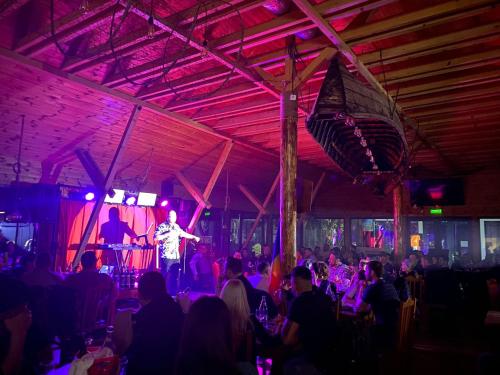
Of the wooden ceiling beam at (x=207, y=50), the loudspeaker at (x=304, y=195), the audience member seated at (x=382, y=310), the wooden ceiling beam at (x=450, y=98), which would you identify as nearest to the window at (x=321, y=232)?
the wooden ceiling beam at (x=450, y=98)

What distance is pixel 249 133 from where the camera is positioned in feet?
34.1

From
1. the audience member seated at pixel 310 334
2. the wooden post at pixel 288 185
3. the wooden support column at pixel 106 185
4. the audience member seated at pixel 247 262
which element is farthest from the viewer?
the audience member seated at pixel 247 262

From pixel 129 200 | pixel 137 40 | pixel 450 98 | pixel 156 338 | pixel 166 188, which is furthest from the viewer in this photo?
pixel 166 188

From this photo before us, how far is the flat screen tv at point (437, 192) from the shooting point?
13992 millimetres

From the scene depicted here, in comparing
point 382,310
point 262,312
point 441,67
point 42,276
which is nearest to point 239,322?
point 262,312

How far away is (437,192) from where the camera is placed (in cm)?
1414

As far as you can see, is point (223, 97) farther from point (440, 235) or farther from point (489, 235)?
point (489, 235)

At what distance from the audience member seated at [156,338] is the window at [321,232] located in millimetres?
14399

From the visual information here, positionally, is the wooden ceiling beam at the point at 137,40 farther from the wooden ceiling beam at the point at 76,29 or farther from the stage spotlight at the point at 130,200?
the stage spotlight at the point at 130,200

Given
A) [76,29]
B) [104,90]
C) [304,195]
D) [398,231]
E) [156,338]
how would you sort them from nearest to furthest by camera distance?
[156,338], [76,29], [304,195], [104,90], [398,231]

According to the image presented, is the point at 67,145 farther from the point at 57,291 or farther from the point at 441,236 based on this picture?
the point at 441,236

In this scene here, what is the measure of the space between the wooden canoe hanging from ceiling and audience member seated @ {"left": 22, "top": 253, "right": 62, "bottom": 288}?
405 cm

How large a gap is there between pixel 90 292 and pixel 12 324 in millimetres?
2217

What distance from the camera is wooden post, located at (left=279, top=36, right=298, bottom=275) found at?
5.21 metres
